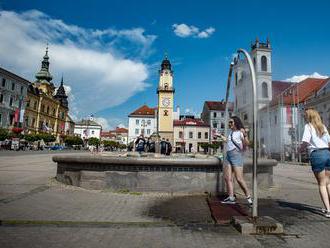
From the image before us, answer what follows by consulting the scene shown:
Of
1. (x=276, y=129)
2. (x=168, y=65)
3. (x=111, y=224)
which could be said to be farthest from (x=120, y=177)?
(x=168, y=65)

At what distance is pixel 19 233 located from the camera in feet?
12.3

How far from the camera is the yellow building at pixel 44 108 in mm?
75506

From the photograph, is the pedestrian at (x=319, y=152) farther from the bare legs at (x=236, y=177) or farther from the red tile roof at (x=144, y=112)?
the red tile roof at (x=144, y=112)

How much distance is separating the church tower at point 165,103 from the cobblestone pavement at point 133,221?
71.7 metres

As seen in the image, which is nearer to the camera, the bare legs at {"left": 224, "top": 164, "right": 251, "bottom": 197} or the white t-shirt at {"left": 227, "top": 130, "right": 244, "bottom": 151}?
the bare legs at {"left": 224, "top": 164, "right": 251, "bottom": 197}

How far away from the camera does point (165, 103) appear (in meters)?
79.8

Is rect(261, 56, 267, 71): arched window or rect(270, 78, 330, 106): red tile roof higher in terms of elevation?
rect(261, 56, 267, 71): arched window

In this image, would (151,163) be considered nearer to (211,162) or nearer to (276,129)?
(211,162)

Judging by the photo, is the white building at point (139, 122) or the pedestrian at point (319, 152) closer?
the pedestrian at point (319, 152)

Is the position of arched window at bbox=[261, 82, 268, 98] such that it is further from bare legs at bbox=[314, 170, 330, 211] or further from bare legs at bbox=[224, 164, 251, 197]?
bare legs at bbox=[314, 170, 330, 211]

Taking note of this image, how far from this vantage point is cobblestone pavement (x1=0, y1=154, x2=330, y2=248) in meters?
3.54

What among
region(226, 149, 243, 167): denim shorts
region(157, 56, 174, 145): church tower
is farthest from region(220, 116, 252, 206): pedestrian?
region(157, 56, 174, 145): church tower

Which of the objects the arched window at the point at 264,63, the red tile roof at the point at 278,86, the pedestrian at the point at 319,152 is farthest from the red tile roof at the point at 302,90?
the pedestrian at the point at 319,152

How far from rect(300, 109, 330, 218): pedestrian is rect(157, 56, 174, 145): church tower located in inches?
2867
